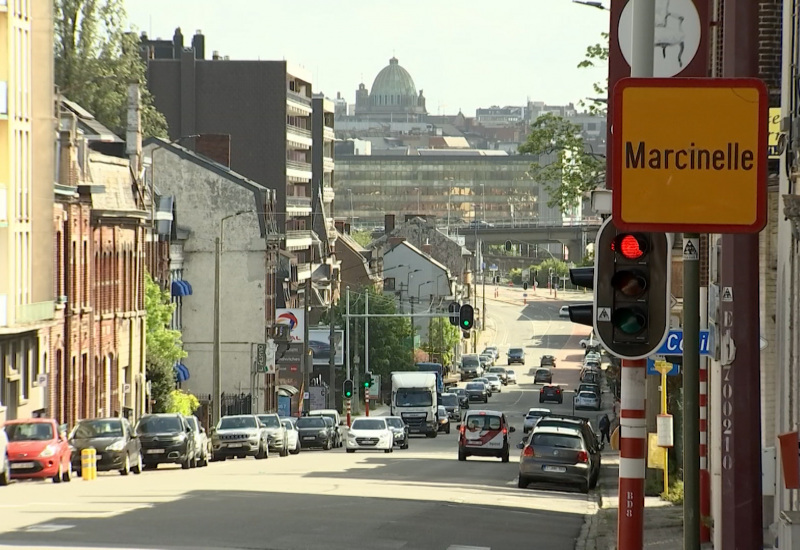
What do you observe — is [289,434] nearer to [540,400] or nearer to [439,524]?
[439,524]

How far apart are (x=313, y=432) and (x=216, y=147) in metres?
38.3

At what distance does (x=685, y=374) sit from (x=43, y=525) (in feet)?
36.1

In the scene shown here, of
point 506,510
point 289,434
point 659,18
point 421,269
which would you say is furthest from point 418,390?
point 421,269

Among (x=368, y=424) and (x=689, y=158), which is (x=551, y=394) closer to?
(x=368, y=424)

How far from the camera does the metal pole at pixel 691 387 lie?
11008mm

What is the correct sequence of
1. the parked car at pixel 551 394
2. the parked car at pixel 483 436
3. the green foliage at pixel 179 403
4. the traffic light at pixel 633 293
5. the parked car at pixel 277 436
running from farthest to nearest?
the parked car at pixel 551 394, the green foliage at pixel 179 403, the parked car at pixel 277 436, the parked car at pixel 483 436, the traffic light at pixel 633 293

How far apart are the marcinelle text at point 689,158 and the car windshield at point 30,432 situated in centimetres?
2626

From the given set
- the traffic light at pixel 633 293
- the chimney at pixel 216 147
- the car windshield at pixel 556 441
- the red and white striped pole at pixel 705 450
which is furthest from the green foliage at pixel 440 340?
the traffic light at pixel 633 293

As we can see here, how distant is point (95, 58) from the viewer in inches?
3339

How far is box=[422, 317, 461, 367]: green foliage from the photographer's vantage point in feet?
434

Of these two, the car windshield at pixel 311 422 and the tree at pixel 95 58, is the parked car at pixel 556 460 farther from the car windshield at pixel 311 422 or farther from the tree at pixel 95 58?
the tree at pixel 95 58

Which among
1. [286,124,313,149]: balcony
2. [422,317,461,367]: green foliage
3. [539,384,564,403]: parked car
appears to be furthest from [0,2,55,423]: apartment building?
[422,317,461,367]: green foliage

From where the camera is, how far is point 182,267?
82.9 metres

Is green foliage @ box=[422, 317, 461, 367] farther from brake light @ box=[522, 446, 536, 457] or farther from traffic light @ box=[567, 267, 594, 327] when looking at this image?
traffic light @ box=[567, 267, 594, 327]
